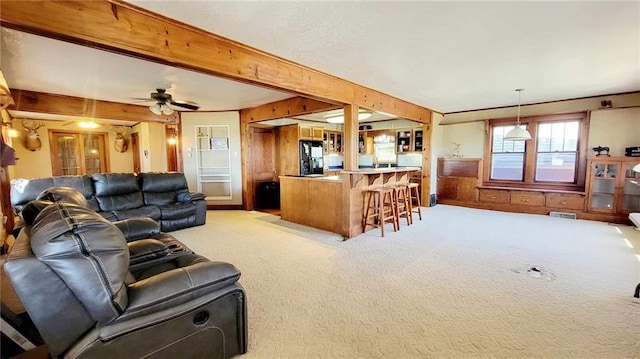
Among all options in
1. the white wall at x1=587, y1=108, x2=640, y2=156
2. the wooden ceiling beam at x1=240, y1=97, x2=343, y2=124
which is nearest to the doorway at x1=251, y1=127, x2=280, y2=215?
the wooden ceiling beam at x1=240, y1=97, x2=343, y2=124

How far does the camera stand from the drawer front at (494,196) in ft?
19.7

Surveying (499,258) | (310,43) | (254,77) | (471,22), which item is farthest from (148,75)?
(499,258)

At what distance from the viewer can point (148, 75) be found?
12.3ft

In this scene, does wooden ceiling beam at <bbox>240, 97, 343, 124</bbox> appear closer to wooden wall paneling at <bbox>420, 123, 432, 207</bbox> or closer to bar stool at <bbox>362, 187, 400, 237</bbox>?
bar stool at <bbox>362, 187, 400, 237</bbox>

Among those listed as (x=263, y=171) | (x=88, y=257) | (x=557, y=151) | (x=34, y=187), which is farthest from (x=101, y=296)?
(x=557, y=151)

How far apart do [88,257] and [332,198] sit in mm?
3524

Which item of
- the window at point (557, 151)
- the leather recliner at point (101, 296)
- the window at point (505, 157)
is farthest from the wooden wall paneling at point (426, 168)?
the leather recliner at point (101, 296)

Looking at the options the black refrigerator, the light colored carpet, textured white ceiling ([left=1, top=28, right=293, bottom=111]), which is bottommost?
the light colored carpet

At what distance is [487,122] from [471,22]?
484 cm

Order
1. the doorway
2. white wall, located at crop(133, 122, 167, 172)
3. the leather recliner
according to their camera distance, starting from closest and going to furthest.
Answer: the leather recliner < the doorway < white wall, located at crop(133, 122, 167, 172)

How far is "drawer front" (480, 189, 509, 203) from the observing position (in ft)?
19.7

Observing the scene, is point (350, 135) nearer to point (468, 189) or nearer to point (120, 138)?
point (468, 189)

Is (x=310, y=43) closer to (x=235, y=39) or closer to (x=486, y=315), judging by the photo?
(x=235, y=39)

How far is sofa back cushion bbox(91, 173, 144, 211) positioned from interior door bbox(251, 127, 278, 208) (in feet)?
8.71
